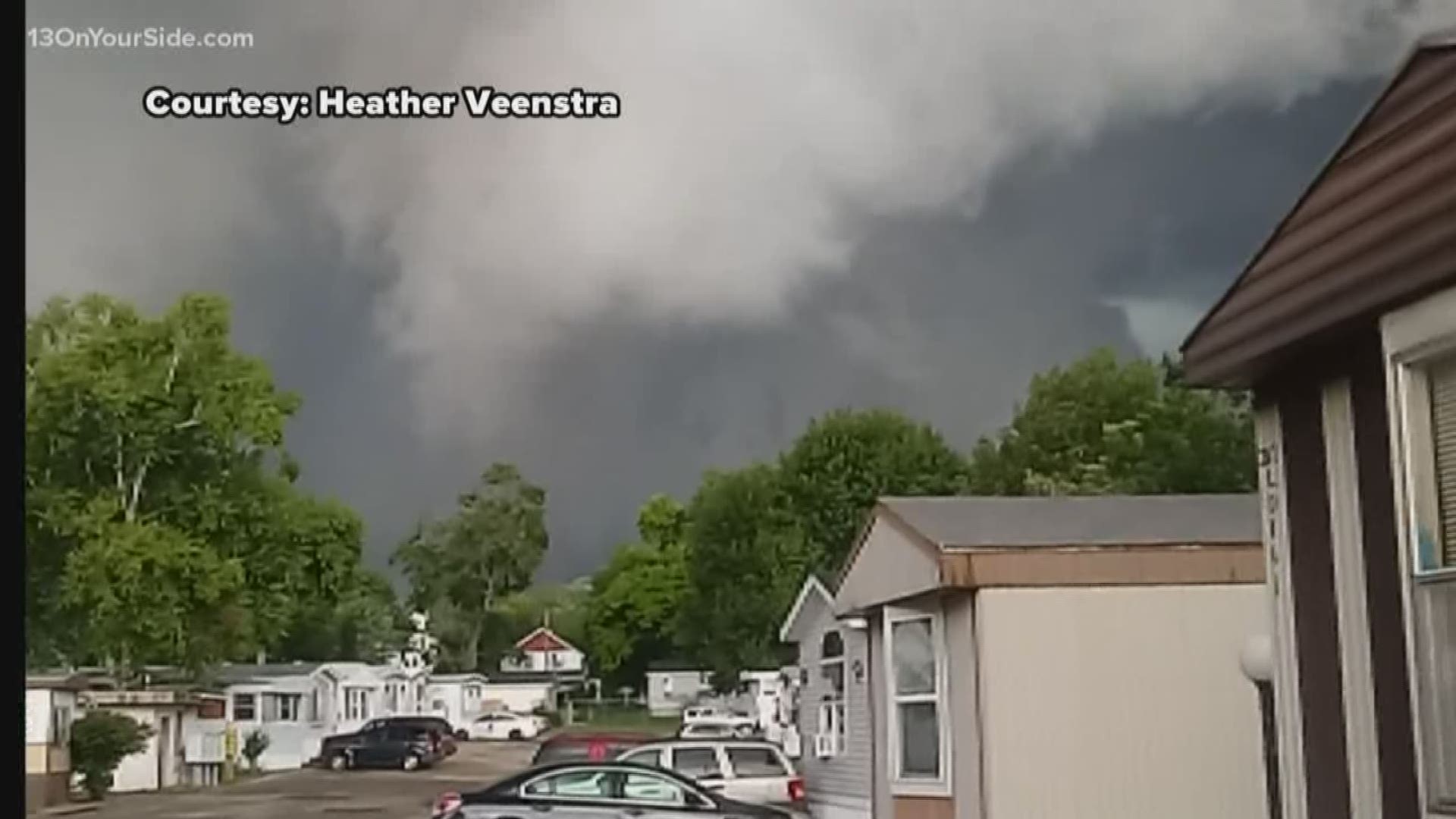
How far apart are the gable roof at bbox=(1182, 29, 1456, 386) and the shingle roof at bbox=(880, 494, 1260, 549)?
2.48 meters

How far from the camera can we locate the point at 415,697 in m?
7.50

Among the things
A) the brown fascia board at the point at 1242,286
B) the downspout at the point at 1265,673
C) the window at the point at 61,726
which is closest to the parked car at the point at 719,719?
the window at the point at 61,726

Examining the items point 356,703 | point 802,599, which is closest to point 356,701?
point 356,703

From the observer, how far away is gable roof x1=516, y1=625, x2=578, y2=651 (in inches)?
300

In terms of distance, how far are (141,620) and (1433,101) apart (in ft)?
20.2

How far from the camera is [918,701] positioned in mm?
6062

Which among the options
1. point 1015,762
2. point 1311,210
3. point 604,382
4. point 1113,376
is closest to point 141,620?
point 604,382

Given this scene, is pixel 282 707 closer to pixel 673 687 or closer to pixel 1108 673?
pixel 673 687

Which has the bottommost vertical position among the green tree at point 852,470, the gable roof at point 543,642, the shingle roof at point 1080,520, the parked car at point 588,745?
the parked car at point 588,745

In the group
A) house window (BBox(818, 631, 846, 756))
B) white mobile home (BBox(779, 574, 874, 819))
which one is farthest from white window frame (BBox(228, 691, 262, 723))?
house window (BBox(818, 631, 846, 756))

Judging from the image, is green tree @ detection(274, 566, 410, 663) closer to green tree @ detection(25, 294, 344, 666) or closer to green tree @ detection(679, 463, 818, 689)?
green tree @ detection(25, 294, 344, 666)

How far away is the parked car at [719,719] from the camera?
292 inches

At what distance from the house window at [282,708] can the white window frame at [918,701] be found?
2540 mm

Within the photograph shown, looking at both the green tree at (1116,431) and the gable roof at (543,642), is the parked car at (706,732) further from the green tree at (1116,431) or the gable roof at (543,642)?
the green tree at (1116,431)
